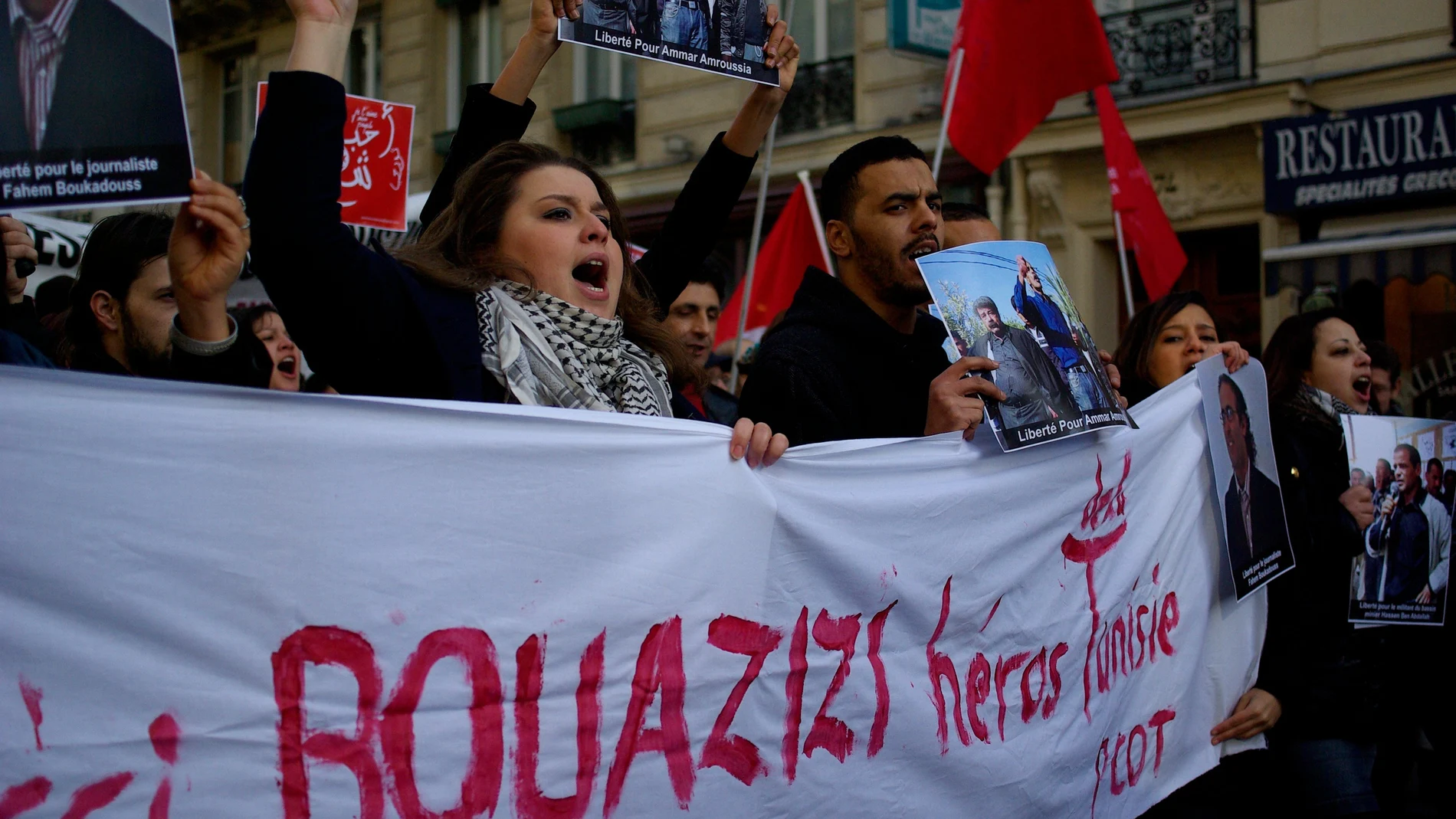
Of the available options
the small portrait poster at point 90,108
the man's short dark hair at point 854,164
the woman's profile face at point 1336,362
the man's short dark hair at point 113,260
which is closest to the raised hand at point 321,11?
the small portrait poster at point 90,108

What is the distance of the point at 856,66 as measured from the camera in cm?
1327

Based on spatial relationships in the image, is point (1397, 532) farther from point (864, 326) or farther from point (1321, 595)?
point (864, 326)

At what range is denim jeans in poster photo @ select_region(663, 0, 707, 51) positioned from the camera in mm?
2588

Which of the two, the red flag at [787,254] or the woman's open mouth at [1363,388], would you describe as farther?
the red flag at [787,254]

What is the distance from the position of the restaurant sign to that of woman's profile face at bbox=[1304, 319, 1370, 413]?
21.5ft

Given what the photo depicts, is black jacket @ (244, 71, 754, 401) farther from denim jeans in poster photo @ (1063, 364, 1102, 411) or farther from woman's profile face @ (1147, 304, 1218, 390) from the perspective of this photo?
woman's profile face @ (1147, 304, 1218, 390)

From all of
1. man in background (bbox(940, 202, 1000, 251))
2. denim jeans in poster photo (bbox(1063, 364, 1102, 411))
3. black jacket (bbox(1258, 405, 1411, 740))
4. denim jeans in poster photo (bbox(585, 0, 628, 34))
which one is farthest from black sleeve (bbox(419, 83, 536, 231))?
black jacket (bbox(1258, 405, 1411, 740))

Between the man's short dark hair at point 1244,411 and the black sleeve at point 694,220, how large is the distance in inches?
53.0

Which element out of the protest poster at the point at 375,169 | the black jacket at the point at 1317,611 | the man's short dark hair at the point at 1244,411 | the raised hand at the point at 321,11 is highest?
the protest poster at the point at 375,169

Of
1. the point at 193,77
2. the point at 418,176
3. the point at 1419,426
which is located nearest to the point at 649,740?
the point at 1419,426

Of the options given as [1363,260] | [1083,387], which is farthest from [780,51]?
[1363,260]

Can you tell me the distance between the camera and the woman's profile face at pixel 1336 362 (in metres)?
4.04

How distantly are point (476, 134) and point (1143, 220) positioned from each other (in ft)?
18.8

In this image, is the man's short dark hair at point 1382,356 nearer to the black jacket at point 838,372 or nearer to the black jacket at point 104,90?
the black jacket at point 838,372
